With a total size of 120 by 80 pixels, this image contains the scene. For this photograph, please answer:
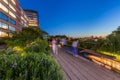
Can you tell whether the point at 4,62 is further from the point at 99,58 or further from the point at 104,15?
the point at 104,15

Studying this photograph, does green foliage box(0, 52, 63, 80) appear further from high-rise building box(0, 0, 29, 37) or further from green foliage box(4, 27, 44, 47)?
high-rise building box(0, 0, 29, 37)

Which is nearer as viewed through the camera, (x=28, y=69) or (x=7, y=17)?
(x=28, y=69)

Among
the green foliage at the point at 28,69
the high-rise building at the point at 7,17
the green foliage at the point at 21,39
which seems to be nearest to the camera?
the green foliage at the point at 28,69

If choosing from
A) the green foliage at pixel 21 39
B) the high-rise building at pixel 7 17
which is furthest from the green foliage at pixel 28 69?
the high-rise building at pixel 7 17

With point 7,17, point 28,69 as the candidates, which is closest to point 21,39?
point 28,69

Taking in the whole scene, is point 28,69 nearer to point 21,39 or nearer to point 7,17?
point 21,39

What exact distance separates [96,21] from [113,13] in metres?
14.8

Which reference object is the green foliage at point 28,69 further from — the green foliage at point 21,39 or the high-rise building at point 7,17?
the high-rise building at point 7,17

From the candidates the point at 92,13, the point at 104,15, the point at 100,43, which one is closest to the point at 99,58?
the point at 100,43

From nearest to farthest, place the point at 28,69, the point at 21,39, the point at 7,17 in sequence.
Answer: the point at 28,69, the point at 21,39, the point at 7,17

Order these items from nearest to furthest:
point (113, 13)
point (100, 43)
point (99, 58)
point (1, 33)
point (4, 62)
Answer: point (4, 62) → point (99, 58) → point (100, 43) → point (113, 13) → point (1, 33)

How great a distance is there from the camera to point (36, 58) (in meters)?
3.02

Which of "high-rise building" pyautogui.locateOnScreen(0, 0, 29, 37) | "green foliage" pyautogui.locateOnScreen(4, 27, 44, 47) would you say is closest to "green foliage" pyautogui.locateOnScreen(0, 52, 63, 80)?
"green foliage" pyautogui.locateOnScreen(4, 27, 44, 47)

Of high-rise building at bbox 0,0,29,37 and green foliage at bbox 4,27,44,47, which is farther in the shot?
high-rise building at bbox 0,0,29,37
